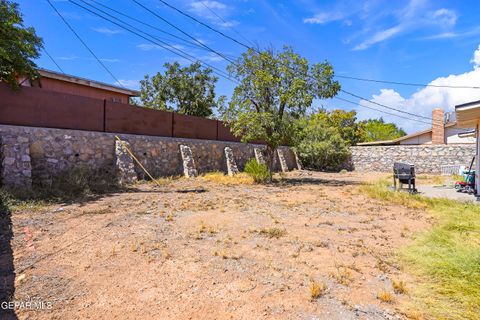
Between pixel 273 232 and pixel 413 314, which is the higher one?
pixel 273 232

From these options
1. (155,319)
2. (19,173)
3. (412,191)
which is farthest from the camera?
(412,191)

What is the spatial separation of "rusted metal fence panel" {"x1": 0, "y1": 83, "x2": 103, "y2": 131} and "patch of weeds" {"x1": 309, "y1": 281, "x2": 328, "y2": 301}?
10.1 m

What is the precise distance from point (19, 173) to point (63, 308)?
7.21m

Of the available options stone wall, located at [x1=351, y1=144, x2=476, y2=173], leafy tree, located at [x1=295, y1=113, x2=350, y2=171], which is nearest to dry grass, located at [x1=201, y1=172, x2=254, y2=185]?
leafy tree, located at [x1=295, y1=113, x2=350, y2=171]

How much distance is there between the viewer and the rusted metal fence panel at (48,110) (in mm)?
9344

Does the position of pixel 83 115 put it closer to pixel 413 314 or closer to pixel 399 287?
pixel 399 287

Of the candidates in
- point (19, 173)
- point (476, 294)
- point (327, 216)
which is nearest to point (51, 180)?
point (19, 173)

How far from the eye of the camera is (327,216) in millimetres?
7262

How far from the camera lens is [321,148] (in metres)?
23.1

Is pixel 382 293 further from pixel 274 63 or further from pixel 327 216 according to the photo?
pixel 274 63

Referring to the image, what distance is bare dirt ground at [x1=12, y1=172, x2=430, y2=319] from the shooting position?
122 inches

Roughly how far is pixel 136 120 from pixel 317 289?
38.2ft

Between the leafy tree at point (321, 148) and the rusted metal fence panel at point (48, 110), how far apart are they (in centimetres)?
1557

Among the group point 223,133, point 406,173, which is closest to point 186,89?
point 223,133
